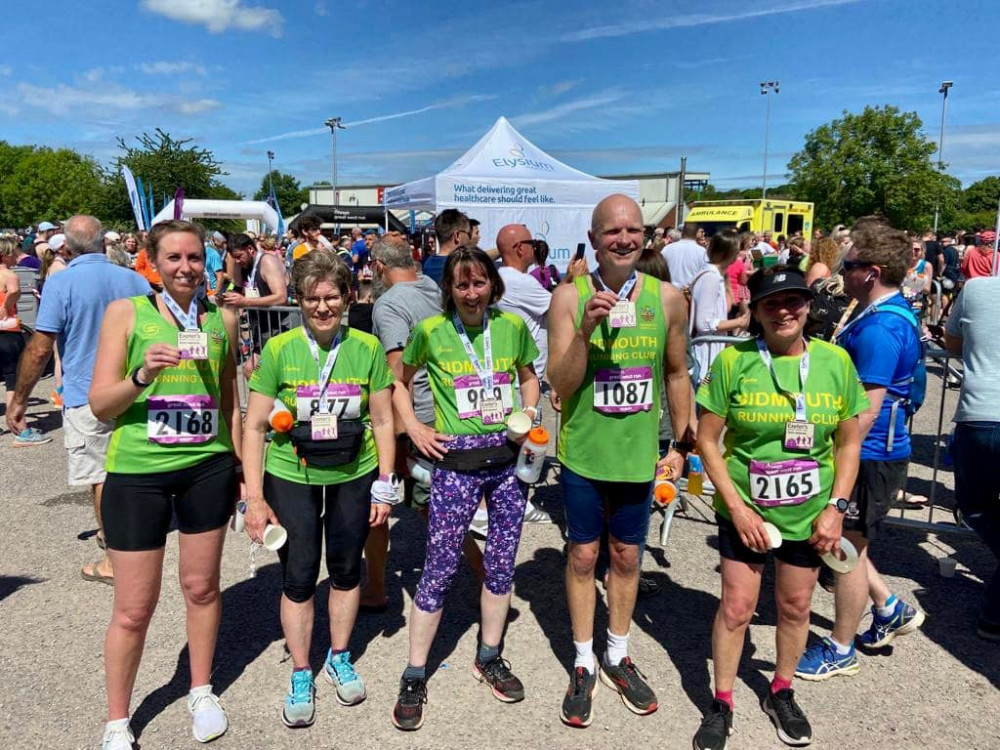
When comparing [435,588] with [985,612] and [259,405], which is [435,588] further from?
[985,612]

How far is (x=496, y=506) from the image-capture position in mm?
2945

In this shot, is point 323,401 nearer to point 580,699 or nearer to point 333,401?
point 333,401

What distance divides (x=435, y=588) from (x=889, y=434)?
2.14 meters

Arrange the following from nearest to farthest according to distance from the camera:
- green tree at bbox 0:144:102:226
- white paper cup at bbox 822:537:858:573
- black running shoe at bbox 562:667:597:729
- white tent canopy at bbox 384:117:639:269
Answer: white paper cup at bbox 822:537:858:573, black running shoe at bbox 562:667:597:729, white tent canopy at bbox 384:117:639:269, green tree at bbox 0:144:102:226

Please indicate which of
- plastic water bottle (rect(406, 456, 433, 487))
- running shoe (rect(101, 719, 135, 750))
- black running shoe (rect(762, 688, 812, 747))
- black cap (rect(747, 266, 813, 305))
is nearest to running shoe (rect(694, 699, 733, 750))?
black running shoe (rect(762, 688, 812, 747))

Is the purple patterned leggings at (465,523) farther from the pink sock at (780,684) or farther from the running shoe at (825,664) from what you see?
the running shoe at (825,664)

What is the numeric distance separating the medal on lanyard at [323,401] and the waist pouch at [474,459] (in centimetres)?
48

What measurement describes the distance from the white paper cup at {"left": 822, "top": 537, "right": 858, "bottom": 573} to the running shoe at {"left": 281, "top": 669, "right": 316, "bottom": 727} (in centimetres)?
219

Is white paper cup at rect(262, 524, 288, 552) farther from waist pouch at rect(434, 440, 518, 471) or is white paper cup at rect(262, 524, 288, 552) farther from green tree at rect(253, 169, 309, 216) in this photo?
green tree at rect(253, 169, 309, 216)

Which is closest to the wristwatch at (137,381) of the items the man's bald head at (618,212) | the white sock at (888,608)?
the man's bald head at (618,212)

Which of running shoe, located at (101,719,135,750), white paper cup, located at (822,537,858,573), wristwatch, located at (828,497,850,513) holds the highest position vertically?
wristwatch, located at (828,497,850,513)

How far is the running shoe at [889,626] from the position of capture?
3.38 meters

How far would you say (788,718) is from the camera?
2766 mm

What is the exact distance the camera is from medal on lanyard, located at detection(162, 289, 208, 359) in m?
2.47
